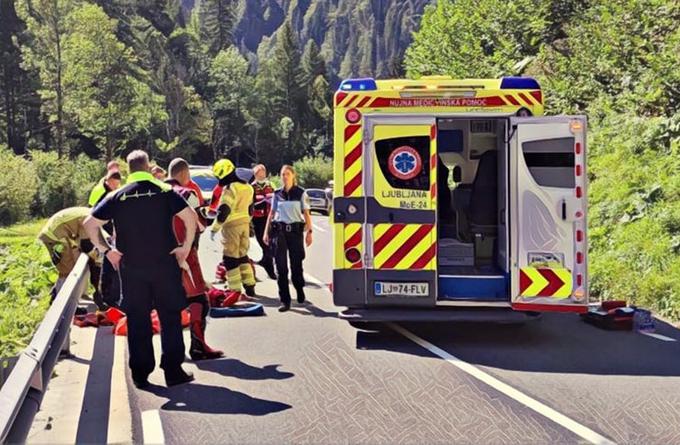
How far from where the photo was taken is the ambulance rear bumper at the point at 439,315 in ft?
25.3

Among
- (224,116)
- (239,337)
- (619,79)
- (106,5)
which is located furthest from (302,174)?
(239,337)

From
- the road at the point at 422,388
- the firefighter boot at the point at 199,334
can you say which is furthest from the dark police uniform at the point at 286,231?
the firefighter boot at the point at 199,334

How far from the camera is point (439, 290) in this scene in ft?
26.5

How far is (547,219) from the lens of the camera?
24.7ft

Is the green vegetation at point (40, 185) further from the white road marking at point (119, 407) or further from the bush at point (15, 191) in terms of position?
the white road marking at point (119, 407)

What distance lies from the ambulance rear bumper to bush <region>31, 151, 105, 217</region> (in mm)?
Answer: 31908

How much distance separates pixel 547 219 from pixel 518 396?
86.8 inches

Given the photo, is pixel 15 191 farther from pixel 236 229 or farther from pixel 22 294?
pixel 236 229

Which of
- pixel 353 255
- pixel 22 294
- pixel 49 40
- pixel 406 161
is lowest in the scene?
pixel 22 294

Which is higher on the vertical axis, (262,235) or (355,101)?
(355,101)

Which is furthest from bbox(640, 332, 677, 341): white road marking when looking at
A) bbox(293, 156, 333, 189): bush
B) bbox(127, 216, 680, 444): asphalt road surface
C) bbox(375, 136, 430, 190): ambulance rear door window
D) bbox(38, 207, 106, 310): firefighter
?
bbox(293, 156, 333, 189): bush

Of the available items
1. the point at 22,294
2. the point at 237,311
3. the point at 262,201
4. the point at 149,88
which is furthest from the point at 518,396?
the point at 149,88

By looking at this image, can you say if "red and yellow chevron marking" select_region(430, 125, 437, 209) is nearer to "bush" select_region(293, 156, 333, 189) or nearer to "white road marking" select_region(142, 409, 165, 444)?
"white road marking" select_region(142, 409, 165, 444)

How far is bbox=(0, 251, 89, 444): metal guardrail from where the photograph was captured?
13.9 ft
